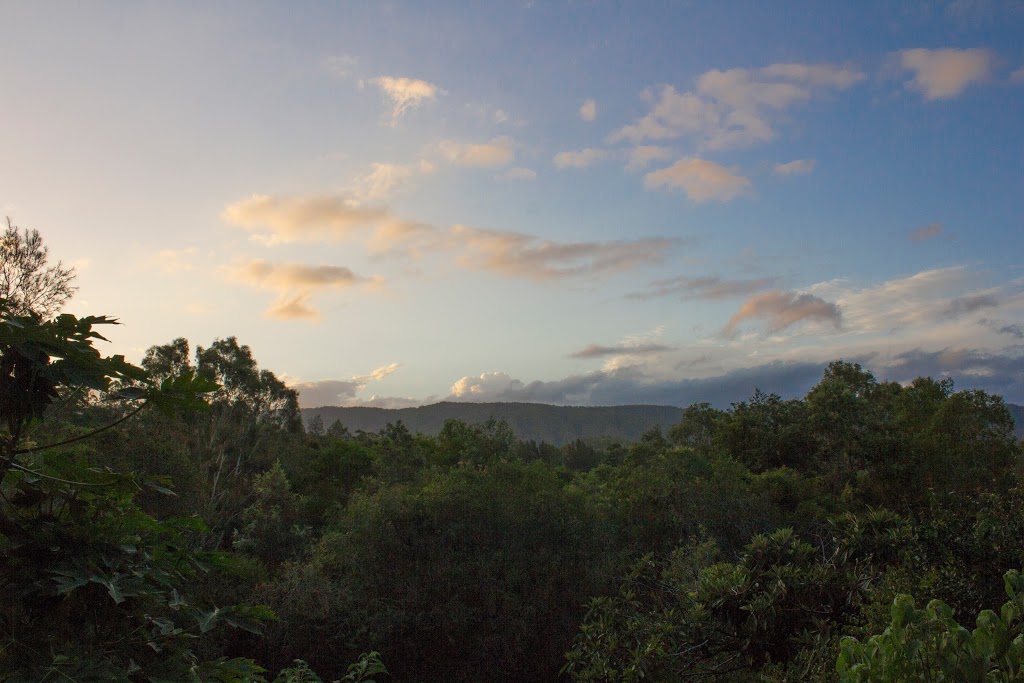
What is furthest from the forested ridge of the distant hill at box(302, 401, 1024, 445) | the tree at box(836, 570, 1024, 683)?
the distant hill at box(302, 401, 1024, 445)

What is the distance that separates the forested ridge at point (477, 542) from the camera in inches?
135

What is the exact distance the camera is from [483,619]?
53.9ft

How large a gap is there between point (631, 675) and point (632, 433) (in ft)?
538

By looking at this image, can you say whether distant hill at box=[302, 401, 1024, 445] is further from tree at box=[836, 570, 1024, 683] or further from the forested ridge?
tree at box=[836, 570, 1024, 683]

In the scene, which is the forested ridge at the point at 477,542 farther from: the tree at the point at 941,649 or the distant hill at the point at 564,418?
the distant hill at the point at 564,418

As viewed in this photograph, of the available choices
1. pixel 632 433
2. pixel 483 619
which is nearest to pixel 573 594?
pixel 483 619

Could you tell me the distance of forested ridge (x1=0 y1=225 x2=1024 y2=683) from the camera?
3432 mm

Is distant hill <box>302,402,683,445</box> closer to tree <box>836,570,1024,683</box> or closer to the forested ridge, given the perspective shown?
Answer: the forested ridge

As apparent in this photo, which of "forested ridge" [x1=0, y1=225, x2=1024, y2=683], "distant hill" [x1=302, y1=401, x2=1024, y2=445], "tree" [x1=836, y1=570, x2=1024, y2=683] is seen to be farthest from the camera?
"distant hill" [x1=302, y1=401, x2=1024, y2=445]

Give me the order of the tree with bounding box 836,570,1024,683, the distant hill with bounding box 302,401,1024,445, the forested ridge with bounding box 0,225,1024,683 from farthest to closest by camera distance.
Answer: the distant hill with bounding box 302,401,1024,445, the forested ridge with bounding box 0,225,1024,683, the tree with bounding box 836,570,1024,683

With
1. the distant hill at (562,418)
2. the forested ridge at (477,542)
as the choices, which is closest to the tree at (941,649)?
the forested ridge at (477,542)

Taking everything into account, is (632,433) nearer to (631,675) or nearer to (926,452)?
(926,452)

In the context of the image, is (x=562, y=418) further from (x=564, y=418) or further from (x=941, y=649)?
(x=941, y=649)

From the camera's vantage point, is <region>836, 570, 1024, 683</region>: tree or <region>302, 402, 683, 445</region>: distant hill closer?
<region>836, 570, 1024, 683</region>: tree
